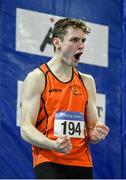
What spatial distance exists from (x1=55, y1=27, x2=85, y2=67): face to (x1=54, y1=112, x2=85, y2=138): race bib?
1.07ft

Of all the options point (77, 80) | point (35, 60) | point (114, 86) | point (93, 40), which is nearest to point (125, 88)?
point (114, 86)

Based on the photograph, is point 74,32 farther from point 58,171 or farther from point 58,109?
point 58,171

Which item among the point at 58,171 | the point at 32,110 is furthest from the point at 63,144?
the point at 32,110

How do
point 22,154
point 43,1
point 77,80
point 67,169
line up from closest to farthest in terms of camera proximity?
point 67,169
point 77,80
point 22,154
point 43,1

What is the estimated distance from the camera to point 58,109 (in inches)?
120

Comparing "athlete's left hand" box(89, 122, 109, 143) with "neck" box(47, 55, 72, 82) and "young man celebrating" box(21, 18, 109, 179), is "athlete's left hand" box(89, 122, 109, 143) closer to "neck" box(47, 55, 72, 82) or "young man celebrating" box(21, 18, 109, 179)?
"young man celebrating" box(21, 18, 109, 179)

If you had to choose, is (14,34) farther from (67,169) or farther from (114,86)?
(67,169)

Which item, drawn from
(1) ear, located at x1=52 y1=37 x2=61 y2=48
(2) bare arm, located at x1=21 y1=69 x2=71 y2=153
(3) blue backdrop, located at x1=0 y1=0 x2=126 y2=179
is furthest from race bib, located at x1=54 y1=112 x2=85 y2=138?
(3) blue backdrop, located at x1=0 y1=0 x2=126 y2=179

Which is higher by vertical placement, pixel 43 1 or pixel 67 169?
pixel 43 1

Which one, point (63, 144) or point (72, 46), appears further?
point (72, 46)

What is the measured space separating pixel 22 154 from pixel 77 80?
1.56m

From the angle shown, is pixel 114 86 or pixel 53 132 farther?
pixel 114 86

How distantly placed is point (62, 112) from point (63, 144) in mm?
334

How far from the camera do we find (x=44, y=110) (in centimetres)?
305
